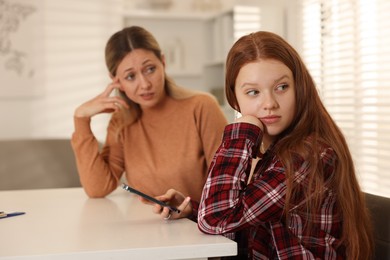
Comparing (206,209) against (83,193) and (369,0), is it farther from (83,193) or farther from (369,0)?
(369,0)

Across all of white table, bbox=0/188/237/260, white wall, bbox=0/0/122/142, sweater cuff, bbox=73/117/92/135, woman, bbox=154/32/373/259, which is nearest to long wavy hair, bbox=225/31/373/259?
woman, bbox=154/32/373/259

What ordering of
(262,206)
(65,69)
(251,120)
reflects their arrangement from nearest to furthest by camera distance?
A: 1. (262,206)
2. (251,120)
3. (65,69)

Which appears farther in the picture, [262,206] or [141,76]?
[141,76]

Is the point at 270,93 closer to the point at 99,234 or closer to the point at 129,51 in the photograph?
the point at 99,234

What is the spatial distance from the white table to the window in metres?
1.14

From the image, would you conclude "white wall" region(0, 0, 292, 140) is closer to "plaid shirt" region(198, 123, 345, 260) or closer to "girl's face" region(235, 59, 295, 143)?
"girl's face" region(235, 59, 295, 143)

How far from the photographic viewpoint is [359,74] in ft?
8.84

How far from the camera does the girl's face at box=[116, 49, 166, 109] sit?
2023mm

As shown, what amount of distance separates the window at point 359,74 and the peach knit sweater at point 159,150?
75cm

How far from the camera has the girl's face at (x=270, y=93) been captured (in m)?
1.36

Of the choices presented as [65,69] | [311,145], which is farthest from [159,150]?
[65,69]

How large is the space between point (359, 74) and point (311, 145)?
1.50 metres

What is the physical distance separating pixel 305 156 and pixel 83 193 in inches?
40.4

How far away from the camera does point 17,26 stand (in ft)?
13.1
